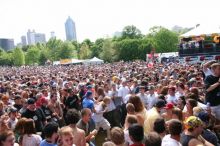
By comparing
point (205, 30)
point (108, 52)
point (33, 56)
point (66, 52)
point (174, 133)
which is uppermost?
point (205, 30)

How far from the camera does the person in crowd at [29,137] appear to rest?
6.40 m

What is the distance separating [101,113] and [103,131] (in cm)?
55

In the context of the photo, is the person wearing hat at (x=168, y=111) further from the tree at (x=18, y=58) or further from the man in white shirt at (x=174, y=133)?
the tree at (x=18, y=58)

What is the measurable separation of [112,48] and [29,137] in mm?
107405

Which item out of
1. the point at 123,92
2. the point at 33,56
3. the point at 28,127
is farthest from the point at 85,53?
the point at 28,127

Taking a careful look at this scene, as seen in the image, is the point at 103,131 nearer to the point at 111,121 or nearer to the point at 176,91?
the point at 111,121

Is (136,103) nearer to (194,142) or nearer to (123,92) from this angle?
(194,142)

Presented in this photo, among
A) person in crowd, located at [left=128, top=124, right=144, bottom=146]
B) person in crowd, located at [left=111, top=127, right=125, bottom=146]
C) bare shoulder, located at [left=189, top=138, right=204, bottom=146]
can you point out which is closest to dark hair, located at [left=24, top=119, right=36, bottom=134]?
person in crowd, located at [left=111, top=127, right=125, bottom=146]

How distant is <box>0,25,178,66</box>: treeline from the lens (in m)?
109

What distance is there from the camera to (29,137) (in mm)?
6441

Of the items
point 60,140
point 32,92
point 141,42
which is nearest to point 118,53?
point 141,42

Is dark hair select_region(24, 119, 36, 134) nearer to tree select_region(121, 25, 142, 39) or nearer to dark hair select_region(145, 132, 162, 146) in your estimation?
dark hair select_region(145, 132, 162, 146)

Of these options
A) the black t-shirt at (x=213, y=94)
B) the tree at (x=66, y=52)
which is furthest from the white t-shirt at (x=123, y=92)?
the tree at (x=66, y=52)

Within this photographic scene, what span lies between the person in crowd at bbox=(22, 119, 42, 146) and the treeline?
99625 millimetres
